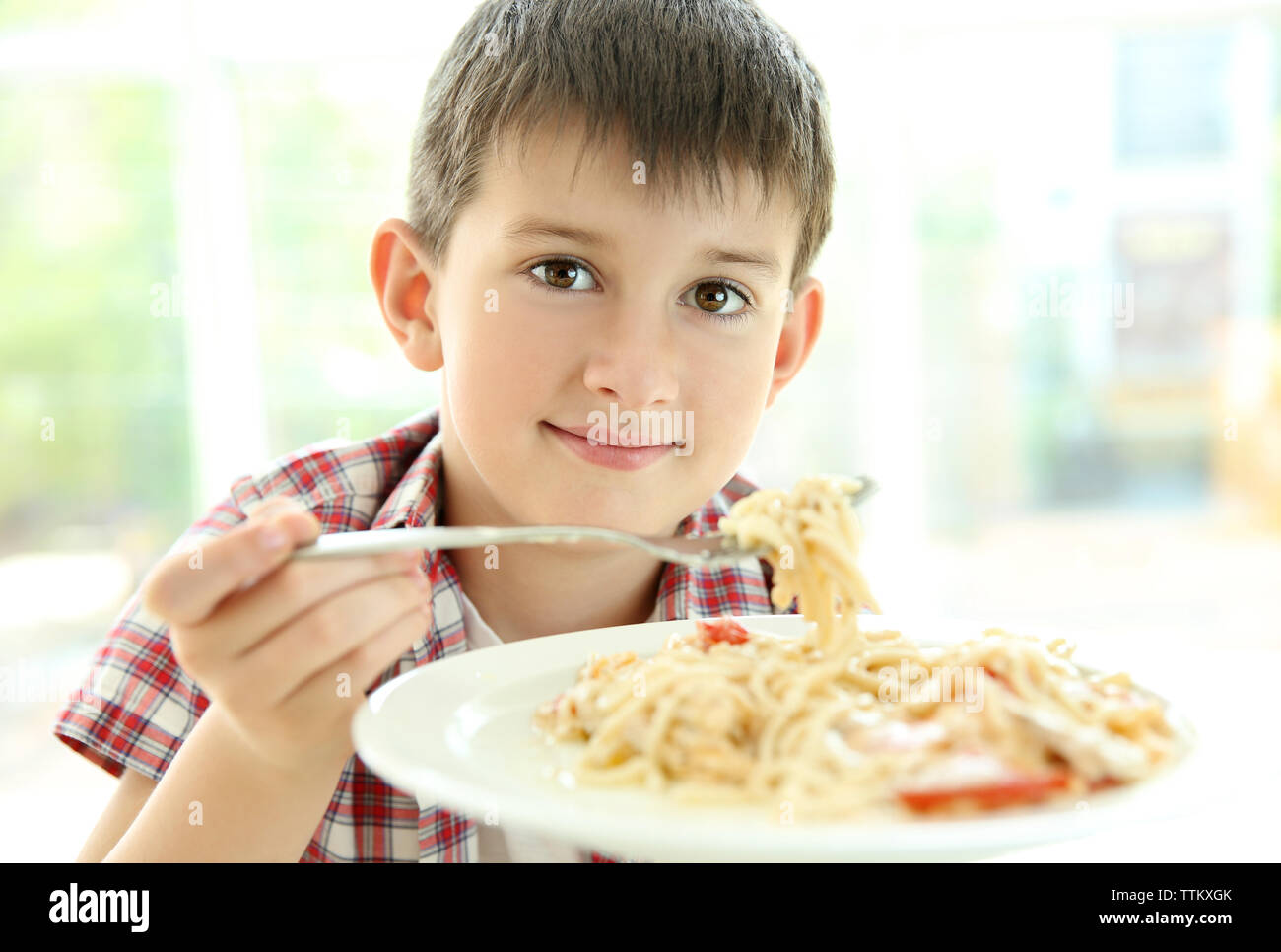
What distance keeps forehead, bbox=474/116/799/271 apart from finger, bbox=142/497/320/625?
734 mm

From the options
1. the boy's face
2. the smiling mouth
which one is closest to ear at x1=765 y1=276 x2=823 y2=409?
the boy's face

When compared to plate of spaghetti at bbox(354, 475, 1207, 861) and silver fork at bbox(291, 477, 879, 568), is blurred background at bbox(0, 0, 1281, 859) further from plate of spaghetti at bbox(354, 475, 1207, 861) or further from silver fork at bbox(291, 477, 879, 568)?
silver fork at bbox(291, 477, 879, 568)

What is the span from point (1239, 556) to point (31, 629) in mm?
6838

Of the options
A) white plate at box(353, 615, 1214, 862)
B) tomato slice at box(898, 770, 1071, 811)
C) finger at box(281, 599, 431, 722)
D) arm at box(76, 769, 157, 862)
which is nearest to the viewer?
white plate at box(353, 615, 1214, 862)

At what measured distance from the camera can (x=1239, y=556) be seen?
608 cm

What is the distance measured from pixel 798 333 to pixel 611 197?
75 centimetres

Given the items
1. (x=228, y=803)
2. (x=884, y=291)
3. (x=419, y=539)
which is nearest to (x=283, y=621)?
(x=419, y=539)

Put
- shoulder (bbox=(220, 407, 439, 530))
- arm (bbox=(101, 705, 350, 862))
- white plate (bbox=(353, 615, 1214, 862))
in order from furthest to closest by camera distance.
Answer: shoulder (bbox=(220, 407, 439, 530)) → arm (bbox=(101, 705, 350, 862)) → white plate (bbox=(353, 615, 1214, 862))

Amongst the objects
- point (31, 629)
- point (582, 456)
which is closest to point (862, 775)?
point (582, 456)

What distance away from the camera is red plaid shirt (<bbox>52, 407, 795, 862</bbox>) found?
2.03 metres

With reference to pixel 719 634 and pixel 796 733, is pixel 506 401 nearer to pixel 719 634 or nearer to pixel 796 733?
pixel 719 634

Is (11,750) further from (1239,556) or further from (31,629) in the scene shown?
(1239,556)

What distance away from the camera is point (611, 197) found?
1713 mm

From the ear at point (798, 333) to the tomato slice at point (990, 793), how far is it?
1259 mm
